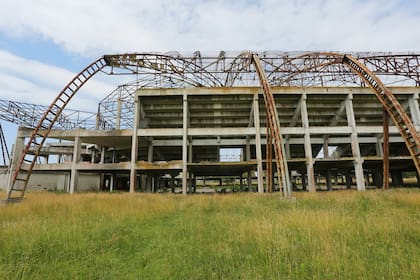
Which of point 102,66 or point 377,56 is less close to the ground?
point 377,56

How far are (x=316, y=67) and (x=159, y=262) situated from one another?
872 inches

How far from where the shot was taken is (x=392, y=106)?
50.9ft

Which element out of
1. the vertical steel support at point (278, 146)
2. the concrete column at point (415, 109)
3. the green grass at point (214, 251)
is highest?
the concrete column at point (415, 109)

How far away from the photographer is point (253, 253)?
392cm

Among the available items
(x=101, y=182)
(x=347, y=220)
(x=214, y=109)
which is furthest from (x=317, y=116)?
(x=101, y=182)

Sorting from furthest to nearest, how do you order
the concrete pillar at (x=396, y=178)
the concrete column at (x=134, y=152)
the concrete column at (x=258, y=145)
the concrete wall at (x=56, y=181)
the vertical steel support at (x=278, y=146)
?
the concrete pillar at (x=396, y=178), the concrete wall at (x=56, y=181), the concrete column at (x=134, y=152), the concrete column at (x=258, y=145), the vertical steel support at (x=278, y=146)

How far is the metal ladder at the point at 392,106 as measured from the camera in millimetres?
12742

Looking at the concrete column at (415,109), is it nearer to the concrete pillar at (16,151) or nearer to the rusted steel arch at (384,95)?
the rusted steel arch at (384,95)

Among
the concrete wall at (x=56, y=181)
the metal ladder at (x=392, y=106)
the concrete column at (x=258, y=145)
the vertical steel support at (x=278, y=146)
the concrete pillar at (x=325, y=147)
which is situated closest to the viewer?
the vertical steel support at (x=278, y=146)

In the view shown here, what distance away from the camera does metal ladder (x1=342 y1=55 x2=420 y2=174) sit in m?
12.7

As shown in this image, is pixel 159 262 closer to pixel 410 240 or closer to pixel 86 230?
pixel 86 230

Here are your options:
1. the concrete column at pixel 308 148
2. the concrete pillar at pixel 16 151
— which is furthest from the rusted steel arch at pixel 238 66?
the concrete pillar at pixel 16 151

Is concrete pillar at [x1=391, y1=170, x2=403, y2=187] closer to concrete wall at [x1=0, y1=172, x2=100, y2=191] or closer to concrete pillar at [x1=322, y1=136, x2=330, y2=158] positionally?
concrete pillar at [x1=322, y1=136, x2=330, y2=158]

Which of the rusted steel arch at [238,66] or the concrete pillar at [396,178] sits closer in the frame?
the rusted steel arch at [238,66]
